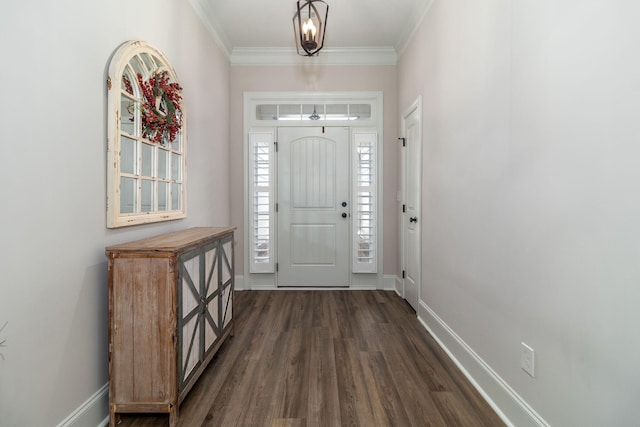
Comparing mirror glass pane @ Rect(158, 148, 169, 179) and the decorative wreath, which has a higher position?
the decorative wreath

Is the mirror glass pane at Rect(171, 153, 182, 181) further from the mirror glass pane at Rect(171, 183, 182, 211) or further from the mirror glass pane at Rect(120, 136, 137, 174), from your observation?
the mirror glass pane at Rect(120, 136, 137, 174)

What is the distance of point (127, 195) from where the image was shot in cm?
189

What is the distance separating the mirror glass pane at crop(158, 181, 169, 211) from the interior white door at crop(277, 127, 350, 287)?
6.48 feet

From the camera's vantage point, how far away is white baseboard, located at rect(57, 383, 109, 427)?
1.51 meters

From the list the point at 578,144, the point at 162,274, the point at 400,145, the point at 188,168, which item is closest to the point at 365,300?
the point at 400,145

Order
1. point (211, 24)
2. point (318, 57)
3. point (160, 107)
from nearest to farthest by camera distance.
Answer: point (160, 107) < point (211, 24) < point (318, 57)

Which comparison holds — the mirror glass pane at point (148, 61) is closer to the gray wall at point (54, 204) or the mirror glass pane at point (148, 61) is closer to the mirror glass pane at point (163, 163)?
the gray wall at point (54, 204)

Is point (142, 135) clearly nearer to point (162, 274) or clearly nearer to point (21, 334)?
point (162, 274)

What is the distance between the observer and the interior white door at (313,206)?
4223 mm

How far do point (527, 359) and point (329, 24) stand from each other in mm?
3459

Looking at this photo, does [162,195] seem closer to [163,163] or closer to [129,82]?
[163,163]

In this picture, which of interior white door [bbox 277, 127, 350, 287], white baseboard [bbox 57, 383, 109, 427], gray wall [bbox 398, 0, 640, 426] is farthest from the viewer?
interior white door [bbox 277, 127, 350, 287]

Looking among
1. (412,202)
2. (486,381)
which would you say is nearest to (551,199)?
(486,381)

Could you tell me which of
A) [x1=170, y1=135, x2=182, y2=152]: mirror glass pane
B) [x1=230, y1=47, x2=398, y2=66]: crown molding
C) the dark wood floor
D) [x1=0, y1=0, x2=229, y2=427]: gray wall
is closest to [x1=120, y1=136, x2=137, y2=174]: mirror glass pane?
[x1=0, y1=0, x2=229, y2=427]: gray wall
